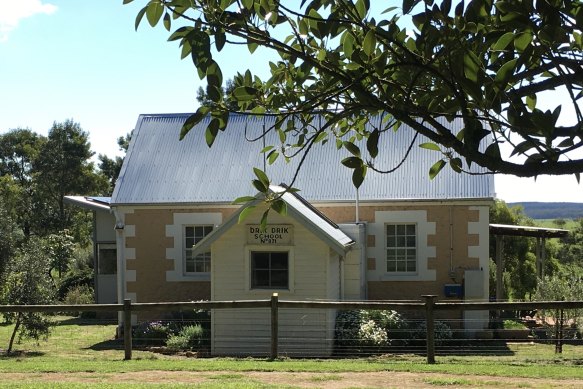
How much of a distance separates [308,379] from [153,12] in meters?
8.42

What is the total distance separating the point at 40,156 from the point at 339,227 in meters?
36.4

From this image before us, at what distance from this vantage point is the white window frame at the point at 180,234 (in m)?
18.1

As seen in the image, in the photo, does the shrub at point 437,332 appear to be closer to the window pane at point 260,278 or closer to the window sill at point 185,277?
the window pane at point 260,278

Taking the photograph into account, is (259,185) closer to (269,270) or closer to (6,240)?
(269,270)

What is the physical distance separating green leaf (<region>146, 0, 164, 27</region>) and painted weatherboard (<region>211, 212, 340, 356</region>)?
484 inches

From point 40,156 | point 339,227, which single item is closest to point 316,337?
point 339,227

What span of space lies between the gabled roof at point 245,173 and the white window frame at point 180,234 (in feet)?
1.27

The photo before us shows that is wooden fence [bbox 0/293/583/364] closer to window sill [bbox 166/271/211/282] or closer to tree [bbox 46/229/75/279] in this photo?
window sill [bbox 166/271/211/282]

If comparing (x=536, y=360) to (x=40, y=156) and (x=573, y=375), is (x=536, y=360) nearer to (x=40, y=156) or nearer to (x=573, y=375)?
(x=573, y=375)

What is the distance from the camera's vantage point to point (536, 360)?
1247 cm

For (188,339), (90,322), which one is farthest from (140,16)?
(90,322)

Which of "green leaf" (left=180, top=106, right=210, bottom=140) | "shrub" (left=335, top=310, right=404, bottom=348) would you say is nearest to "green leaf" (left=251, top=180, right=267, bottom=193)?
"green leaf" (left=180, top=106, right=210, bottom=140)

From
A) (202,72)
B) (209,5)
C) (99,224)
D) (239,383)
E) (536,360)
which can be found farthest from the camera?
(99,224)

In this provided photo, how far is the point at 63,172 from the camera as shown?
47.9 metres
